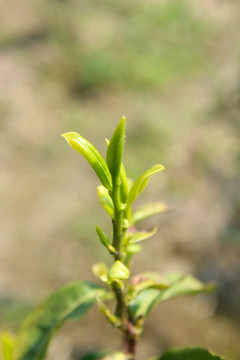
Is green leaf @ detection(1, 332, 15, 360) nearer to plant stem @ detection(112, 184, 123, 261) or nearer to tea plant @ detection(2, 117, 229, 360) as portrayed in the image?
tea plant @ detection(2, 117, 229, 360)

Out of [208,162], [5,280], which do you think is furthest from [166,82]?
[5,280]

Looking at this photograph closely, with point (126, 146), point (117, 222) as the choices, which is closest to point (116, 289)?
point (117, 222)

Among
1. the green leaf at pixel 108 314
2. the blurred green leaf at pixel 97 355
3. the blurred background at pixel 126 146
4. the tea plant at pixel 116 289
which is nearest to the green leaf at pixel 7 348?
the tea plant at pixel 116 289

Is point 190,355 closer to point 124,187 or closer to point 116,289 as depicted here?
point 116,289

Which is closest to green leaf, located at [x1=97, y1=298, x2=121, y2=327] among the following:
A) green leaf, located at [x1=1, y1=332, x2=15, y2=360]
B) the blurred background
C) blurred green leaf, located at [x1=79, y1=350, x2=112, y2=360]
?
blurred green leaf, located at [x1=79, y1=350, x2=112, y2=360]

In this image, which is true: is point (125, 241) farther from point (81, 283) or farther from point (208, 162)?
point (208, 162)
